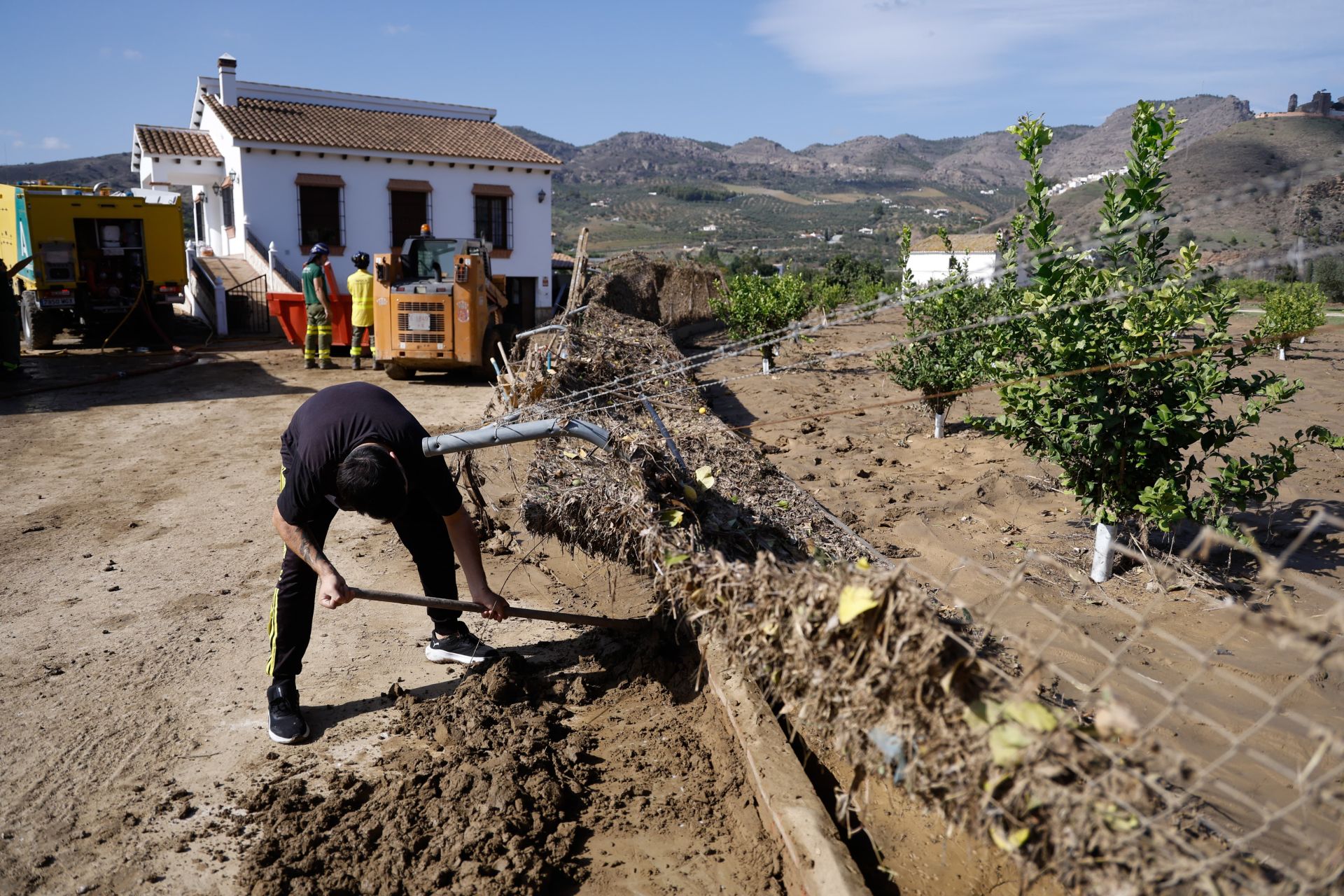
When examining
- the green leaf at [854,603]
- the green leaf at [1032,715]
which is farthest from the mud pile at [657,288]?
the green leaf at [1032,715]

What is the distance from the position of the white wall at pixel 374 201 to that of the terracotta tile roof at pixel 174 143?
3.15ft

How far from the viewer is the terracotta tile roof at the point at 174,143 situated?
2134 centimetres

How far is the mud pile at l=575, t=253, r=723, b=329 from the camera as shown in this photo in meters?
14.8

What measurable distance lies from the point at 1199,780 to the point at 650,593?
327 centimetres

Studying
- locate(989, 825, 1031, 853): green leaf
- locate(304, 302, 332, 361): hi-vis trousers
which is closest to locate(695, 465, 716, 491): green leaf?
locate(989, 825, 1031, 853): green leaf

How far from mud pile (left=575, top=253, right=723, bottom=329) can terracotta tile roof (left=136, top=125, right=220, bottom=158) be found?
11.8 meters

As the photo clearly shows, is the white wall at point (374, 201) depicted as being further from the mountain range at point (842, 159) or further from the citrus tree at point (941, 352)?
the mountain range at point (842, 159)

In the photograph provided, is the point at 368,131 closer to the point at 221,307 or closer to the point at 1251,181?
the point at 221,307

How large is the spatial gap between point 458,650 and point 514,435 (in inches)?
46.3

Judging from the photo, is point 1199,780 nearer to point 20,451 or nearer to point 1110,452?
point 1110,452

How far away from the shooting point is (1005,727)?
7.17 ft

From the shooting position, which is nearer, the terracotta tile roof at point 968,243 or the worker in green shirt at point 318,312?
the worker in green shirt at point 318,312

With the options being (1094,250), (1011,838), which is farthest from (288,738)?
(1094,250)

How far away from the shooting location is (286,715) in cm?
391
